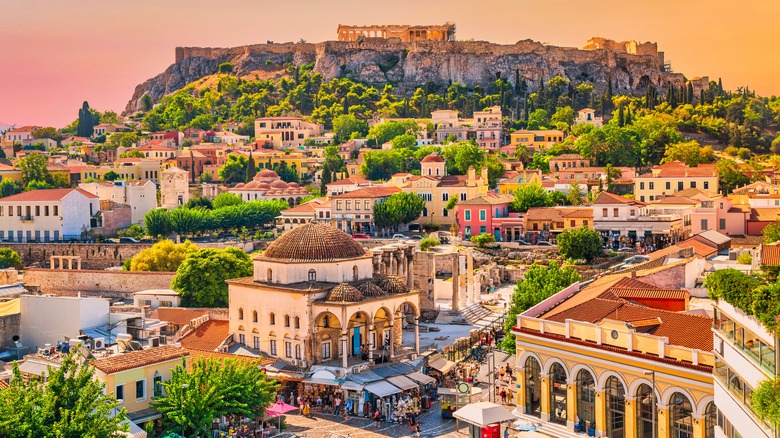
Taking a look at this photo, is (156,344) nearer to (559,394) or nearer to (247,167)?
(559,394)

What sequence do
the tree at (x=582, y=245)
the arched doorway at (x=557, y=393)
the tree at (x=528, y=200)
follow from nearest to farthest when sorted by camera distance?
1. the arched doorway at (x=557, y=393)
2. the tree at (x=582, y=245)
3. the tree at (x=528, y=200)

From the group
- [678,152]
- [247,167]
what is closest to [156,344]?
[678,152]

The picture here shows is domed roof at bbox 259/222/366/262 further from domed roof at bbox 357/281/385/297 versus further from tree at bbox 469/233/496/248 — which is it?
tree at bbox 469/233/496/248

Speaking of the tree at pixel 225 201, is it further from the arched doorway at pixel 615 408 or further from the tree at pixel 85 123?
the arched doorway at pixel 615 408

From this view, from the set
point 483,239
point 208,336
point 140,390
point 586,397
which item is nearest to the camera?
point 586,397

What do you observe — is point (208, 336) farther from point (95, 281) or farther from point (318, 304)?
point (95, 281)

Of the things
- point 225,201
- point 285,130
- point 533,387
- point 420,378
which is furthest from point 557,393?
point 285,130

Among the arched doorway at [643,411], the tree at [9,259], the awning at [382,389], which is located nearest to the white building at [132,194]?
the tree at [9,259]
